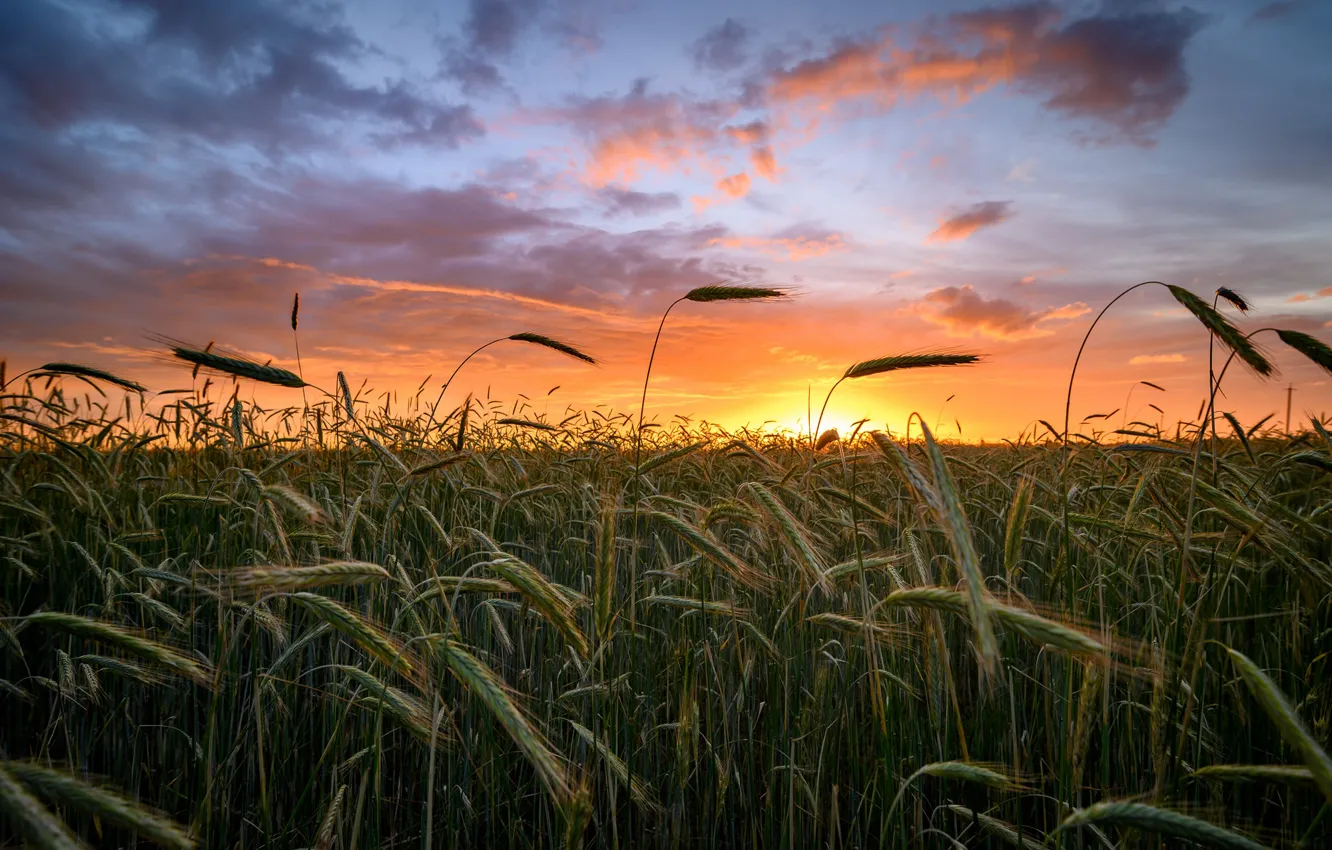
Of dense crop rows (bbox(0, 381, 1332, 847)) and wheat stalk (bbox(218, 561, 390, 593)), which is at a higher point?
wheat stalk (bbox(218, 561, 390, 593))

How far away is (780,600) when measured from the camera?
326 centimetres

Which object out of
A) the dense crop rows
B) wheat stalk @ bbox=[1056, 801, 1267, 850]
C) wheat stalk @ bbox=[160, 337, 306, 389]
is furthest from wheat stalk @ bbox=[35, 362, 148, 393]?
wheat stalk @ bbox=[1056, 801, 1267, 850]

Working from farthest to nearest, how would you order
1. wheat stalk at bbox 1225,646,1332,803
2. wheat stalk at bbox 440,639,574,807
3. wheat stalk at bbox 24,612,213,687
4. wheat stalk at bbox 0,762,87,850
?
wheat stalk at bbox 24,612,213,687
wheat stalk at bbox 440,639,574,807
wheat stalk at bbox 1225,646,1332,803
wheat stalk at bbox 0,762,87,850

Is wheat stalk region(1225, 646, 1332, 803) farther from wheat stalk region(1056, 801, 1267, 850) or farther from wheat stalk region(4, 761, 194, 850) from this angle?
wheat stalk region(4, 761, 194, 850)

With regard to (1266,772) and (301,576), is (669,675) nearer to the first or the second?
(301,576)

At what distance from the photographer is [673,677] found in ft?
9.75

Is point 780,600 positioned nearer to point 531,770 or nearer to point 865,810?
point 865,810

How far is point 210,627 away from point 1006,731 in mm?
3872

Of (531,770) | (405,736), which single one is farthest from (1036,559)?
→ (405,736)

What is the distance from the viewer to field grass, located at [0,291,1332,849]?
152cm

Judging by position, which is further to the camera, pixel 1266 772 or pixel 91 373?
pixel 91 373

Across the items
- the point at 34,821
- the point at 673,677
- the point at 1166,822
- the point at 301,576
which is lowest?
the point at 673,677

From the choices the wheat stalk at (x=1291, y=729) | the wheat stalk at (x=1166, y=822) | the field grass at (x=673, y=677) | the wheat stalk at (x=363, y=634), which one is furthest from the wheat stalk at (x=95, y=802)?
the wheat stalk at (x=1291, y=729)

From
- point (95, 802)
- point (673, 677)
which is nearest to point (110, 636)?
point (95, 802)
